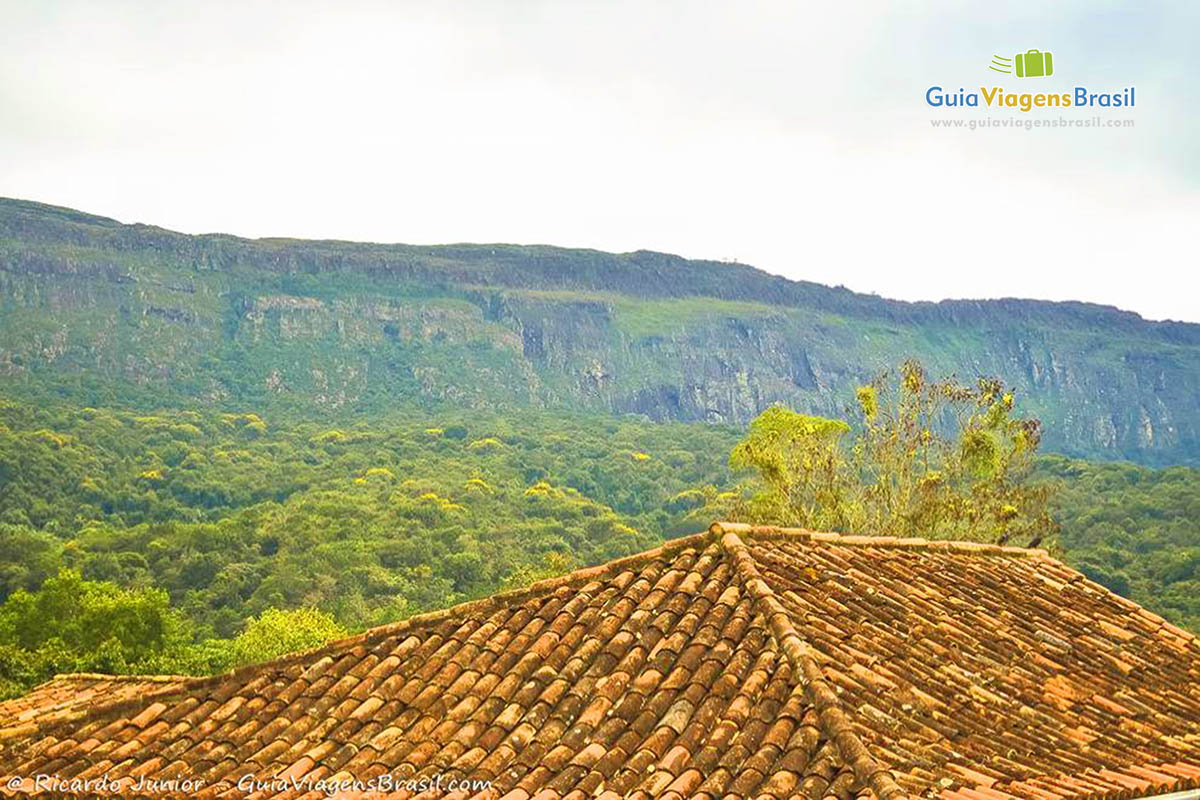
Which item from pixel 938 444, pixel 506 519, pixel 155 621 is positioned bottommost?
pixel 506 519

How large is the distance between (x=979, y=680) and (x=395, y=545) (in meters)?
67.8

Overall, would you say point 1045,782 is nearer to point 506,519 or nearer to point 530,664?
point 530,664

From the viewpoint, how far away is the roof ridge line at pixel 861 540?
30.0 feet

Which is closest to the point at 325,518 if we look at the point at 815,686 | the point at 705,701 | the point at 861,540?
the point at 861,540

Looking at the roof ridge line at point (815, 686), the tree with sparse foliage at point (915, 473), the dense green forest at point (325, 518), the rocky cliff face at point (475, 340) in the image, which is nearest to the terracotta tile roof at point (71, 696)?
the roof ridge line at point (815, 686)

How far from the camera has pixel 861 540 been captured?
10219 millimetres

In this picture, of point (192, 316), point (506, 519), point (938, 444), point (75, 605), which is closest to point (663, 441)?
point (506, 519)

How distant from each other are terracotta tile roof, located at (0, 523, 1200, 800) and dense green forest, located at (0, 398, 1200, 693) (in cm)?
2303

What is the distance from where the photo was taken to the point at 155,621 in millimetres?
37688

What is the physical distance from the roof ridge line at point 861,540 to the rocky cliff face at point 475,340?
129281 mm

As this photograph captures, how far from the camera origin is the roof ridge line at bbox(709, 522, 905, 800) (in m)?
6.04

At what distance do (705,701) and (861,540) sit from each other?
144 inches

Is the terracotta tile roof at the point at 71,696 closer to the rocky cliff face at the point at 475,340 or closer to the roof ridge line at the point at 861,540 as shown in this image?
the roof ridge line at the point at 861,540

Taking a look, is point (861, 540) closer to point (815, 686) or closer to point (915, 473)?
point (815, 686)
